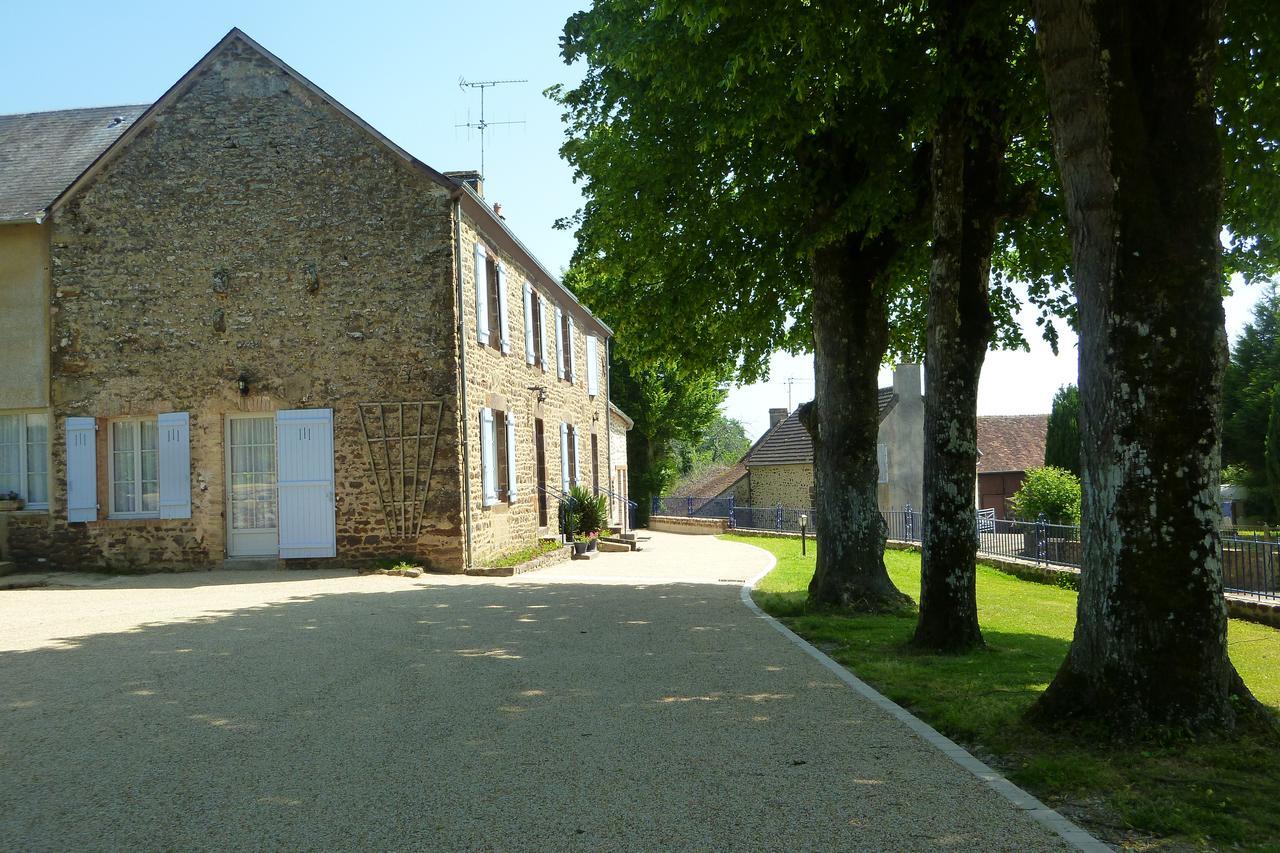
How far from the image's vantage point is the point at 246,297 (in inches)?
620

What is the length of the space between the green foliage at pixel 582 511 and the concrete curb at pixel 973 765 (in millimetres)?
13954

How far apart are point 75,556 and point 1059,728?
598 inches

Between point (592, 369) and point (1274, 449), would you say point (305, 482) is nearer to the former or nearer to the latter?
point (592, 369)

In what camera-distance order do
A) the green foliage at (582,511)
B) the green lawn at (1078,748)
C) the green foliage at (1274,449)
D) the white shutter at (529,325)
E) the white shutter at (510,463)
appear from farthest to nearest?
1. the green foliage at (1274,449)
2. the green foliage at (582,511)
3. the white shutter at (529,325)
4. the white shutter at (510,463)
5. the green lawn at (1078,748)

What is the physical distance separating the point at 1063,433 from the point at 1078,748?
116ft

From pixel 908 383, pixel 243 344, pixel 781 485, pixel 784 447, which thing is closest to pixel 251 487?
pixel 243 344

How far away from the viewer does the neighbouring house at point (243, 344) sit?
15.5 metres

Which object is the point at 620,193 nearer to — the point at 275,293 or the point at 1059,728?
the point at 275,293

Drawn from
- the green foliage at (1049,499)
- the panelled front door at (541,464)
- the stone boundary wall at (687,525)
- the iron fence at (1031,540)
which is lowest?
the stone boundary wall at (687,525)

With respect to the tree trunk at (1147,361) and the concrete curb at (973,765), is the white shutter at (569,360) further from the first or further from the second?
the tree trunk at (1147,361)

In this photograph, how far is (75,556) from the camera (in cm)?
1592

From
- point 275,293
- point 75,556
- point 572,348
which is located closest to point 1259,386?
point 572,348

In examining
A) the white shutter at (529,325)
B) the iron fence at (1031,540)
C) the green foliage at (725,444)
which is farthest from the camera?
the green foliage at (725,444)

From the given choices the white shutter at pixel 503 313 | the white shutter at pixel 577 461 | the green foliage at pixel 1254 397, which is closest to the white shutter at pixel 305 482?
the white shutter at pixel 503 313
